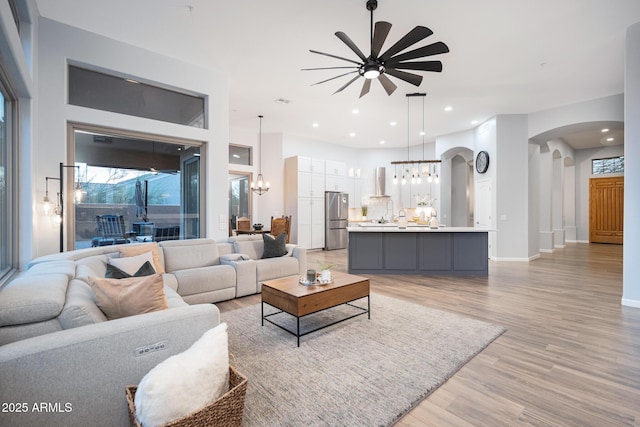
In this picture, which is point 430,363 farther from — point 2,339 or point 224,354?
point 2,339

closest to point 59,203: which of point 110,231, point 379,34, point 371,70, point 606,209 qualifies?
point 110,231

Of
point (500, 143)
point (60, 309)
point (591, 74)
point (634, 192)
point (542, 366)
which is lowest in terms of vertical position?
point (542, 366)

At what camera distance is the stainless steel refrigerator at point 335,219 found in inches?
358

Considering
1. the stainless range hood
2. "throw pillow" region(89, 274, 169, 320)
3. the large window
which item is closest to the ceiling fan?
"throw pillow" region(89, 274, 169, 320)

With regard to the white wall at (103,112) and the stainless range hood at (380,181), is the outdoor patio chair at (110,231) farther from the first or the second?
the stainless range hood at (380,181)

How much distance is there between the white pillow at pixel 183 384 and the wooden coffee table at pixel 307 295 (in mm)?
1278

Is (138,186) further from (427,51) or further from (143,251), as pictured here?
(427,51)

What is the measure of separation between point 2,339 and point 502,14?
16.2 ft

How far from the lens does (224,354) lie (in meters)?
1.46

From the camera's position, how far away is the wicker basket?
4.11 feet

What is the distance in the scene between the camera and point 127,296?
192 cm

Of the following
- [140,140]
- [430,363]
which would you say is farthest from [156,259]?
[430,363]

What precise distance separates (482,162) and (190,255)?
7213 millimetres

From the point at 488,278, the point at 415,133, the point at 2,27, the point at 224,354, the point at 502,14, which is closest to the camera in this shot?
the point at 224,354
